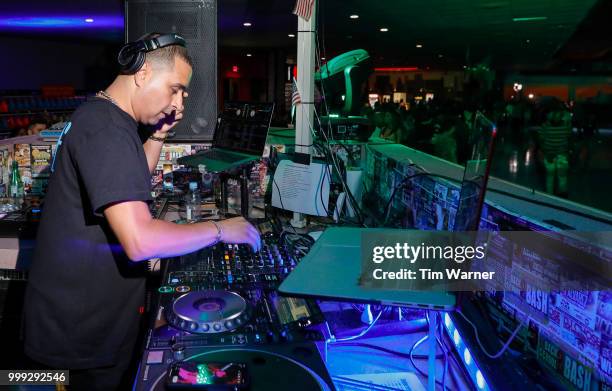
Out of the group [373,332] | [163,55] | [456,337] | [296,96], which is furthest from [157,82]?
[296,96]

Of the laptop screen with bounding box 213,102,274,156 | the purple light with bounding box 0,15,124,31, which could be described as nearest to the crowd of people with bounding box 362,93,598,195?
the laptop screen with bounding box 213,102,274,156

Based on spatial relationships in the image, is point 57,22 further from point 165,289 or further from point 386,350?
point 386,350

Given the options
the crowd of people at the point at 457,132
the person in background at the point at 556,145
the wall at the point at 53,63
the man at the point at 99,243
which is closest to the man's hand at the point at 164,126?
the man at the point at 99,243

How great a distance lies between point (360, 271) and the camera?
800mm

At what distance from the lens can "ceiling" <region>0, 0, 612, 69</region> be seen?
284 inches

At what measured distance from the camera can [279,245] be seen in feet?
5.73

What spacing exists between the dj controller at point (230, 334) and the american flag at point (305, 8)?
1.13 metres

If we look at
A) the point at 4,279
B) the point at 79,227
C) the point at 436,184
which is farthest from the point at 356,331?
the point at 4,279

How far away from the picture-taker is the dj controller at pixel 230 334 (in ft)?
2.76

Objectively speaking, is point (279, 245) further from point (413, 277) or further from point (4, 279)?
point (4, 279)

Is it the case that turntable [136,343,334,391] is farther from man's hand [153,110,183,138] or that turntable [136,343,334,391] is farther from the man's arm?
man's hand [153,110,183,138]

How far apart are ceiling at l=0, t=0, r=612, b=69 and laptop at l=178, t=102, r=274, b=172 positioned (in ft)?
10.1

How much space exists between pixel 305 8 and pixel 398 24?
796 cm

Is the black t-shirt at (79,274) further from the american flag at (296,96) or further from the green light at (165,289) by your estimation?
the american flag at (296,96)
